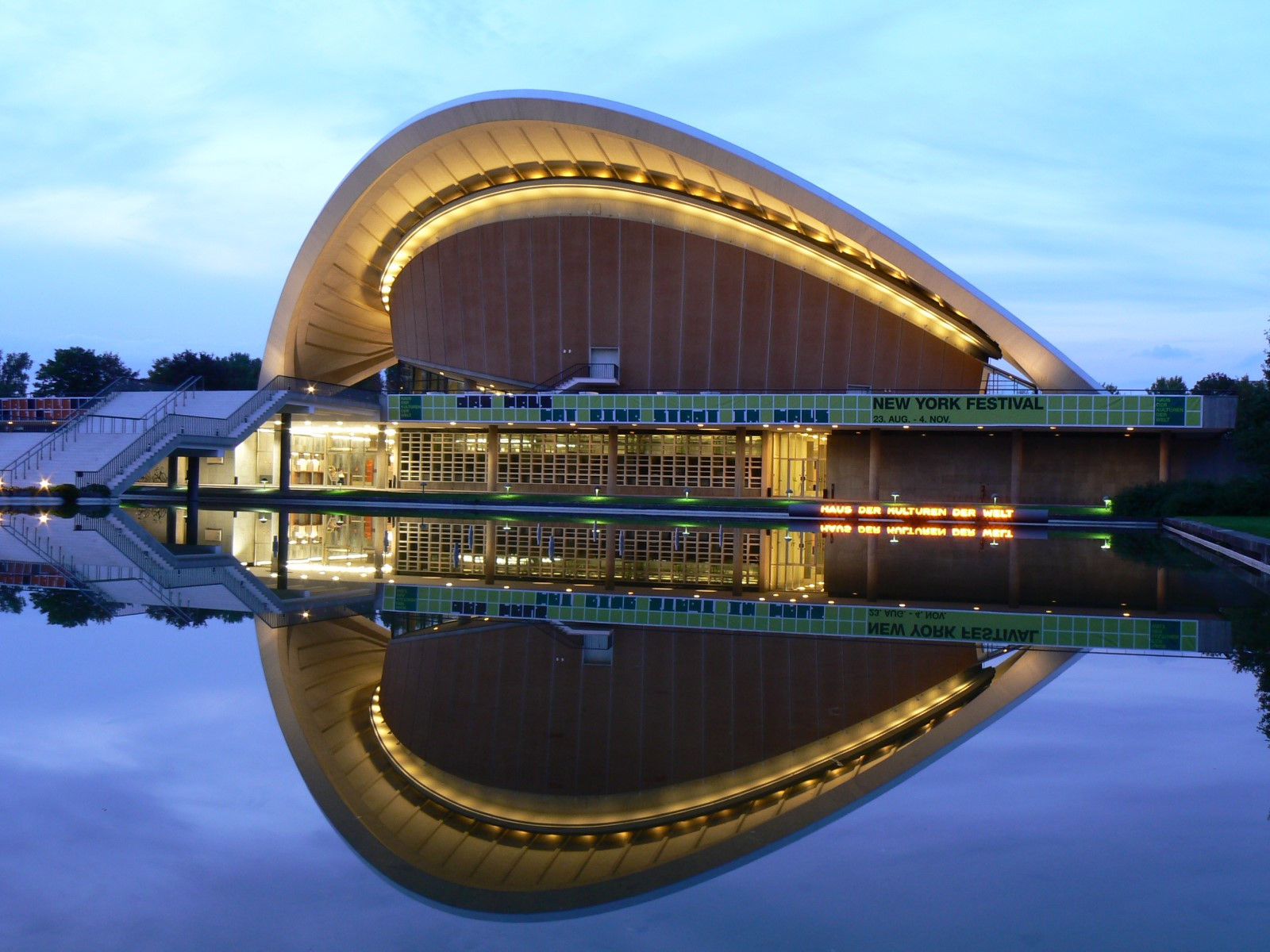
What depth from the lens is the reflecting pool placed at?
4.49 meters

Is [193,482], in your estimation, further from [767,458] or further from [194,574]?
[194,574]

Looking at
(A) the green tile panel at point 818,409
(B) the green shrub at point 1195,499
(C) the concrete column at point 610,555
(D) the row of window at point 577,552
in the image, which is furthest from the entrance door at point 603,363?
(B) the green shrub at point 1195,499

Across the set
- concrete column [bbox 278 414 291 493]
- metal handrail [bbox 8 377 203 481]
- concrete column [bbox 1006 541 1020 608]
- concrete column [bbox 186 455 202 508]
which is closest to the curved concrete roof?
concrete column [bbox 278 414 291 493]

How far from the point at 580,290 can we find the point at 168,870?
155 ft

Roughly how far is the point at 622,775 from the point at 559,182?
4618 centimetres

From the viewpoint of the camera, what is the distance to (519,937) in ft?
14.2

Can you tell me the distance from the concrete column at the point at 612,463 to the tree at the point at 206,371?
184 ft

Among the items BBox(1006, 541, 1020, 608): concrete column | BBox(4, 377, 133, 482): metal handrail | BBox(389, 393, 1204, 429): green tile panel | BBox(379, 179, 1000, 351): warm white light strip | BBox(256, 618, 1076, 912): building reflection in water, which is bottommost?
BBox(256, 618, 1076, 912): building reflection in water

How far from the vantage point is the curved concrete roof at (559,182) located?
1715 inches

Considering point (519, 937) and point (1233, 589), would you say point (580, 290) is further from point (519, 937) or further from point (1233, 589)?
point (519, 937)

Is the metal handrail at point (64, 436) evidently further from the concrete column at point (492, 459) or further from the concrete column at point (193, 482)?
the concrete column at point (492, 459)

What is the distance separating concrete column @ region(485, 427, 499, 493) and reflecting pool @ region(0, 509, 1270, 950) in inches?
1426

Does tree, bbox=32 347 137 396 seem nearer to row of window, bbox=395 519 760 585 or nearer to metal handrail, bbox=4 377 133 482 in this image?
metal handrail, bbox=4 377 133 482

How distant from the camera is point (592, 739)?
7.28 metres
